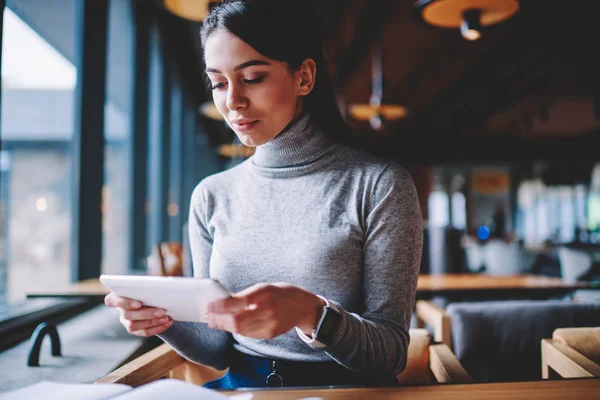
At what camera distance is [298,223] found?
1.17 metres

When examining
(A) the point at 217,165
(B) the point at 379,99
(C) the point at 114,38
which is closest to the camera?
(C) the point at 114,38

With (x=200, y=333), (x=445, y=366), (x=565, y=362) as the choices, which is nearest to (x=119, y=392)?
(x=200, y=333)

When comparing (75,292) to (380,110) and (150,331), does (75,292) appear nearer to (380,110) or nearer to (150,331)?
(150,331)

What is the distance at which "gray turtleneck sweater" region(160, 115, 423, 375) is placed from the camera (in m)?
1.02

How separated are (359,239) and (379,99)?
3430 mm

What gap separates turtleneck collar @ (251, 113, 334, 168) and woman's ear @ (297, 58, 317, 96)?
0.09 meters

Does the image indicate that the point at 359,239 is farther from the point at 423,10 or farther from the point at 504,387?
the point at 423,10

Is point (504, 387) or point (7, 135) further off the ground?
point (7, 135)

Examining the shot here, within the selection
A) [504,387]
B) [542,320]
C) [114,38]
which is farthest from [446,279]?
[114,38]

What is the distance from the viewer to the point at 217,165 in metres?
11.5

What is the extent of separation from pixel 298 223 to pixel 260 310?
0.47 meters

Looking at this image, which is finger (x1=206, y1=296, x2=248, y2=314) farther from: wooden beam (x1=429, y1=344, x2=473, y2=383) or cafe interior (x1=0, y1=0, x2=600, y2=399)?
wooden beam (x1=429, y1=344, x2=473, y2=383)

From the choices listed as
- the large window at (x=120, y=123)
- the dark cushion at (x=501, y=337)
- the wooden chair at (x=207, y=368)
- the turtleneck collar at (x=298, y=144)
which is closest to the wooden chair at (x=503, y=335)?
the dark cushion at (x=501, y=337)

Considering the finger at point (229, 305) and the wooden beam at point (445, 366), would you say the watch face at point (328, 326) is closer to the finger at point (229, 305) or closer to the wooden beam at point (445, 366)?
the finger at point (229, 305)
